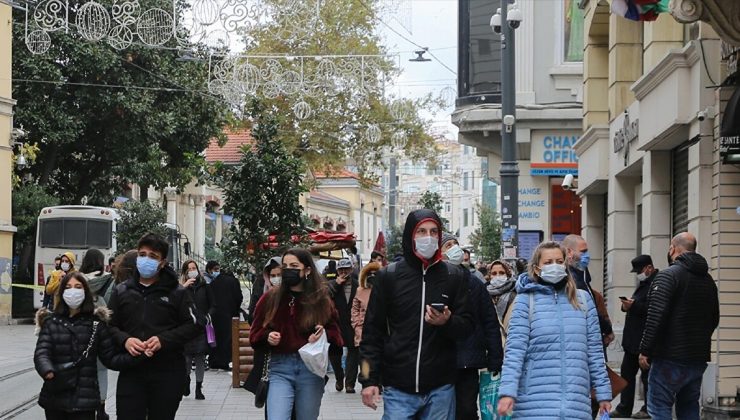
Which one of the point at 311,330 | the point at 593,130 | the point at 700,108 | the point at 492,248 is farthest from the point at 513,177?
the point at 492,248

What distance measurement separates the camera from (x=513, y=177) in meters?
23.9

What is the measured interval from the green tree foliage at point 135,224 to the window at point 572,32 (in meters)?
15.7

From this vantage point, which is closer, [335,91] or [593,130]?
[593,130]

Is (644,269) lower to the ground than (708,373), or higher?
higher

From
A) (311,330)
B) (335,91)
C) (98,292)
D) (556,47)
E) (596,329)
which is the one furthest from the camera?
(335,91)

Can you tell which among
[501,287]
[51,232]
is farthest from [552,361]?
[51,232]

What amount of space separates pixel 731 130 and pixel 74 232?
3134 centimetres

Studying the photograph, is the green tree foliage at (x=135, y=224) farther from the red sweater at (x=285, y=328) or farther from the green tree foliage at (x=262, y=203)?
the red sweater at (x=285, y=328)

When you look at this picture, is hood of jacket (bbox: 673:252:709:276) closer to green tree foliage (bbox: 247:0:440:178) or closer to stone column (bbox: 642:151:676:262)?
stone column (bbox: 642:151:676:262)

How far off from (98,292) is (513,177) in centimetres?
1132

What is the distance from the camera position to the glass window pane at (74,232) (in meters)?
42.2

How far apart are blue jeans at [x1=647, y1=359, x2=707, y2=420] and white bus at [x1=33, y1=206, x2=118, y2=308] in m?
32.4

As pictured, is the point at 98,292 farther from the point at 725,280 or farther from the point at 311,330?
the point at 725,280

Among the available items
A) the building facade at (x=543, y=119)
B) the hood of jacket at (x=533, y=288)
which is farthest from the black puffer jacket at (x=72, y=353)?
the building facade at (x=543, y=119)
